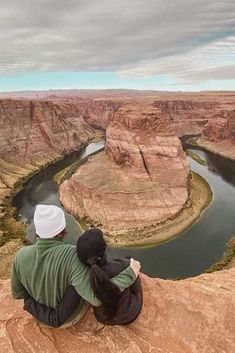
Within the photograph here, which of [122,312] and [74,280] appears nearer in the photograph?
[74,280]

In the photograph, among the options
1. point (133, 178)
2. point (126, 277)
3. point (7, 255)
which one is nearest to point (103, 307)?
point (126, 277)

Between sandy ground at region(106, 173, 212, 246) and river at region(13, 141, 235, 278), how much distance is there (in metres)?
0.89

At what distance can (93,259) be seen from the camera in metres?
6.24

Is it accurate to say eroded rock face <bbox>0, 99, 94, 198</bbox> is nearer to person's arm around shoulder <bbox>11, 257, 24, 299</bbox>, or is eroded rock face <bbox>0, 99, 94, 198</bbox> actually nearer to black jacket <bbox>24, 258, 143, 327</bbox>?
person's arm around shoulder <bbox>11, 257, 24, 299</bbox>

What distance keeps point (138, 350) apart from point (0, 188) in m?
56.9

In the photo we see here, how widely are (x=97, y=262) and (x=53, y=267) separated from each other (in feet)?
2.86

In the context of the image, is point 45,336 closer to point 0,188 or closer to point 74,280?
point 74,280

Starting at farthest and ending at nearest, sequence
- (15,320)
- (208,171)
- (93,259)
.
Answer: (208,171) < (15,320) < (93,259)

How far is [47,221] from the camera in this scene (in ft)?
21.0

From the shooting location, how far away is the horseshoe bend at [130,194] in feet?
23.3

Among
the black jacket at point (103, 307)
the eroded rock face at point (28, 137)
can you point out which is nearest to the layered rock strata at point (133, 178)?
the eroded rock face at point (28, 137)

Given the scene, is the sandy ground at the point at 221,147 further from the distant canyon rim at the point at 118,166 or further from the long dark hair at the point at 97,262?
the long dark hair at the point at 97,262

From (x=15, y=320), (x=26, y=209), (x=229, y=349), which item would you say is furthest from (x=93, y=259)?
(x=26, y=209)

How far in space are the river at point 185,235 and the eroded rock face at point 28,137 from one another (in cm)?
664
